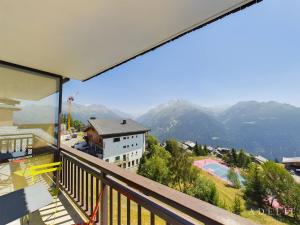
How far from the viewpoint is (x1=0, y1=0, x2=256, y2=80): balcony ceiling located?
1.26 m

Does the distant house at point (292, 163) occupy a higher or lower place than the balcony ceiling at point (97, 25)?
lower

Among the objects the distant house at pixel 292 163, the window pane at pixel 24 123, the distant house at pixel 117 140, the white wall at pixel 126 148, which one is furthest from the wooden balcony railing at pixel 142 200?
the distant house at pixel 292 163

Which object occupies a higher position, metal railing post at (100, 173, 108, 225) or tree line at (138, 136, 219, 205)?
metal railing post at (100, 173, 108, 225)

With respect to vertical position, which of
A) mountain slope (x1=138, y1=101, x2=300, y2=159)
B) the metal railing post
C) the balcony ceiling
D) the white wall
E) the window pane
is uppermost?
the balcony ceiling


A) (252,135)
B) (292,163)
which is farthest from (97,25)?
(252,135)

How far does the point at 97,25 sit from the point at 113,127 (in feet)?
84.6

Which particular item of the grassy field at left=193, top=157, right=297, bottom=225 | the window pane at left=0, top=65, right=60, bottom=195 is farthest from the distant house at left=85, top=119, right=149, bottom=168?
the window pane at left=0, top=65, right=60, bottom=195

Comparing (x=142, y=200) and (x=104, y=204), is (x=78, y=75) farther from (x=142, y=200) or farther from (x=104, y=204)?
(x=142, y=200)

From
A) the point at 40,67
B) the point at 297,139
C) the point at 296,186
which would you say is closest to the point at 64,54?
the point at 40,67

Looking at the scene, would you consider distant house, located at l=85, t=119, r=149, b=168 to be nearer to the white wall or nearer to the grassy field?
the white wall

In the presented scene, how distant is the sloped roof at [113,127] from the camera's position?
25.0 m

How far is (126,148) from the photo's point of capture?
88.2 feet

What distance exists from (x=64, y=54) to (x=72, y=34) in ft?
2.00

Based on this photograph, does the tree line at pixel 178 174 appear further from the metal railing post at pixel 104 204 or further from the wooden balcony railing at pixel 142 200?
the metal railing post at pixel 104 204
